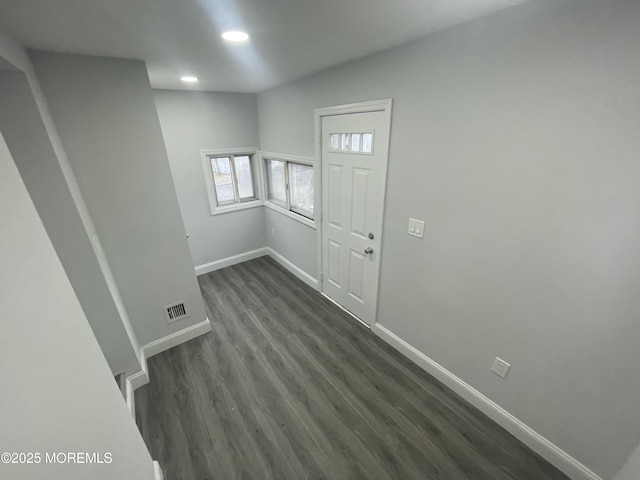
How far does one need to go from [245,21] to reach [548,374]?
2.51 meters

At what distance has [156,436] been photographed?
1.71 meters

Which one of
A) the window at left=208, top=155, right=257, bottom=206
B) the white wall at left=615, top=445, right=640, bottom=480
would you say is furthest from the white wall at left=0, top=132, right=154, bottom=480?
the window at left=208, top=155, right=257, bottom=206

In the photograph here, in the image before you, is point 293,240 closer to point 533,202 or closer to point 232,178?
point 232,178

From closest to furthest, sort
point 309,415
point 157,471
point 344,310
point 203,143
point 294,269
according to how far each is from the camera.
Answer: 1. point 157,471
2. point 309,415
3. point 344,310
4. point 203,143
5. point 294,269

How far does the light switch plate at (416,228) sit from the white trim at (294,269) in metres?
1.61

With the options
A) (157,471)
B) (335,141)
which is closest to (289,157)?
(335,141)

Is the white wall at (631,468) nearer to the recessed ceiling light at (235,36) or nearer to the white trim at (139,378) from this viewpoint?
the recessed ceiling light at (235,36)

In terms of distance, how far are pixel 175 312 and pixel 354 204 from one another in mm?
2003

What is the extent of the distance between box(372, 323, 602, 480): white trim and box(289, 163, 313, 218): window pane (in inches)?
72.9

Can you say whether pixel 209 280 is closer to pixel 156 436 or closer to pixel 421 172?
pixel 156 436

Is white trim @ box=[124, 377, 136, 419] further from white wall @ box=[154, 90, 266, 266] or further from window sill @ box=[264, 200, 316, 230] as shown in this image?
window sill @ box=[264, 200, 316, 230]

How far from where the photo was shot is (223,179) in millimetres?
3691

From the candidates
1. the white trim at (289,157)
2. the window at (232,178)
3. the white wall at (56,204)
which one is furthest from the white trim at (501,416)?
the window at (232,178)

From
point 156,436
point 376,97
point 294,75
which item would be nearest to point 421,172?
point 376,97
